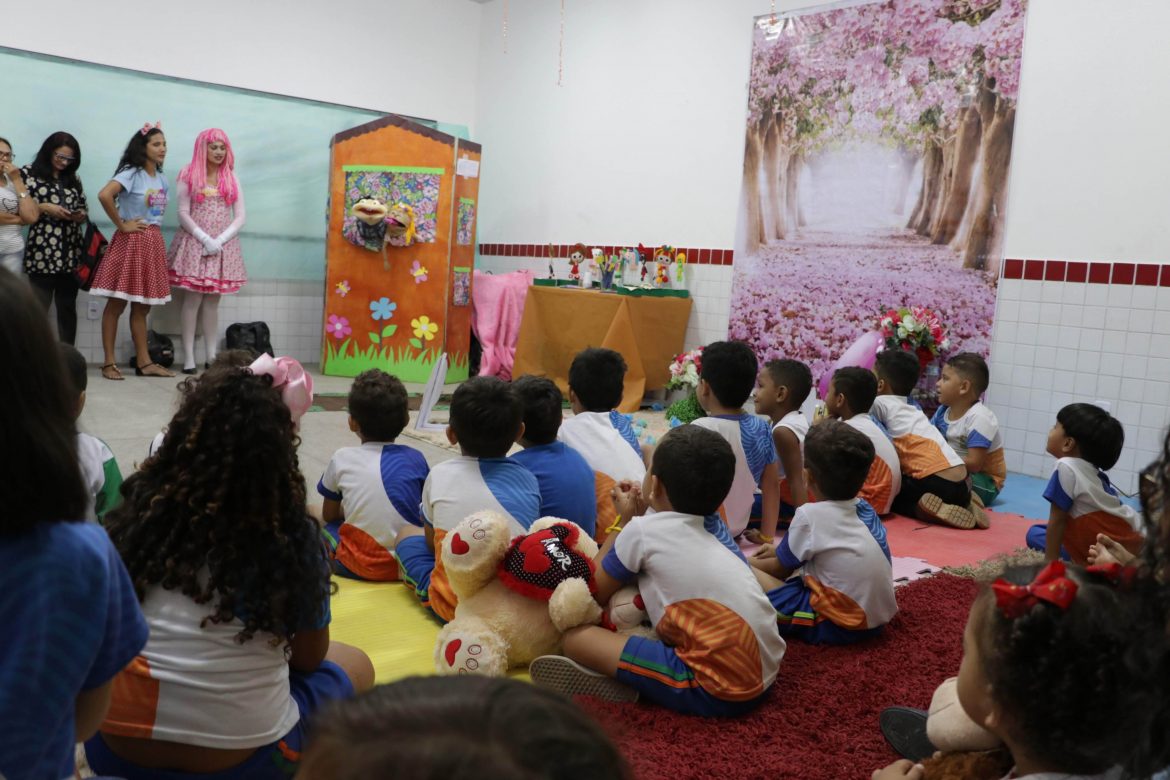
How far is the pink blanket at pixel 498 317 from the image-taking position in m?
6.67

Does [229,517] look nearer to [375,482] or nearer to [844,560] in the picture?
[375,482]

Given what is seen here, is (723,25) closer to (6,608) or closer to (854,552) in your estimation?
(854,552)

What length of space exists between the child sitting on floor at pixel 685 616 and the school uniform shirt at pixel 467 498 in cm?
37

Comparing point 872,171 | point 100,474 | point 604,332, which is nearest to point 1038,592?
point 100,474

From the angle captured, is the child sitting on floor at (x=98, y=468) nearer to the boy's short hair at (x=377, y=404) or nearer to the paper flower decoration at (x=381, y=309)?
the boy's short hair at (x=377, y=404)

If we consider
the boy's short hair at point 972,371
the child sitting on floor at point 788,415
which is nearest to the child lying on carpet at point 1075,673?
the child sitting on floor at point 788,415

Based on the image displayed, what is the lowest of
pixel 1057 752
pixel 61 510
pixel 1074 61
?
pixel 1057 752

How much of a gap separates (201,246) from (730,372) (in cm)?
429

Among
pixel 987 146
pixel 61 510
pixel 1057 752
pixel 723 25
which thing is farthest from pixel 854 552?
pixel 723 25

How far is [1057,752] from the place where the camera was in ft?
3.68

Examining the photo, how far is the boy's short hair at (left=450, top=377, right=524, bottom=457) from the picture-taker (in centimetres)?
233

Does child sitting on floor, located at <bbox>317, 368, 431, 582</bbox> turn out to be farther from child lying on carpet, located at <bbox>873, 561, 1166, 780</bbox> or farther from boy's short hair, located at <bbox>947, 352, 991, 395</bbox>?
boy's short hair, located at <bbox>947, 352, 991, 395</bbox>

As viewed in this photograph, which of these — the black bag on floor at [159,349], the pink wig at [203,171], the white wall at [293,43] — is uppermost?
the white wall at [293,43]

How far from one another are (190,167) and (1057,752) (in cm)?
606
